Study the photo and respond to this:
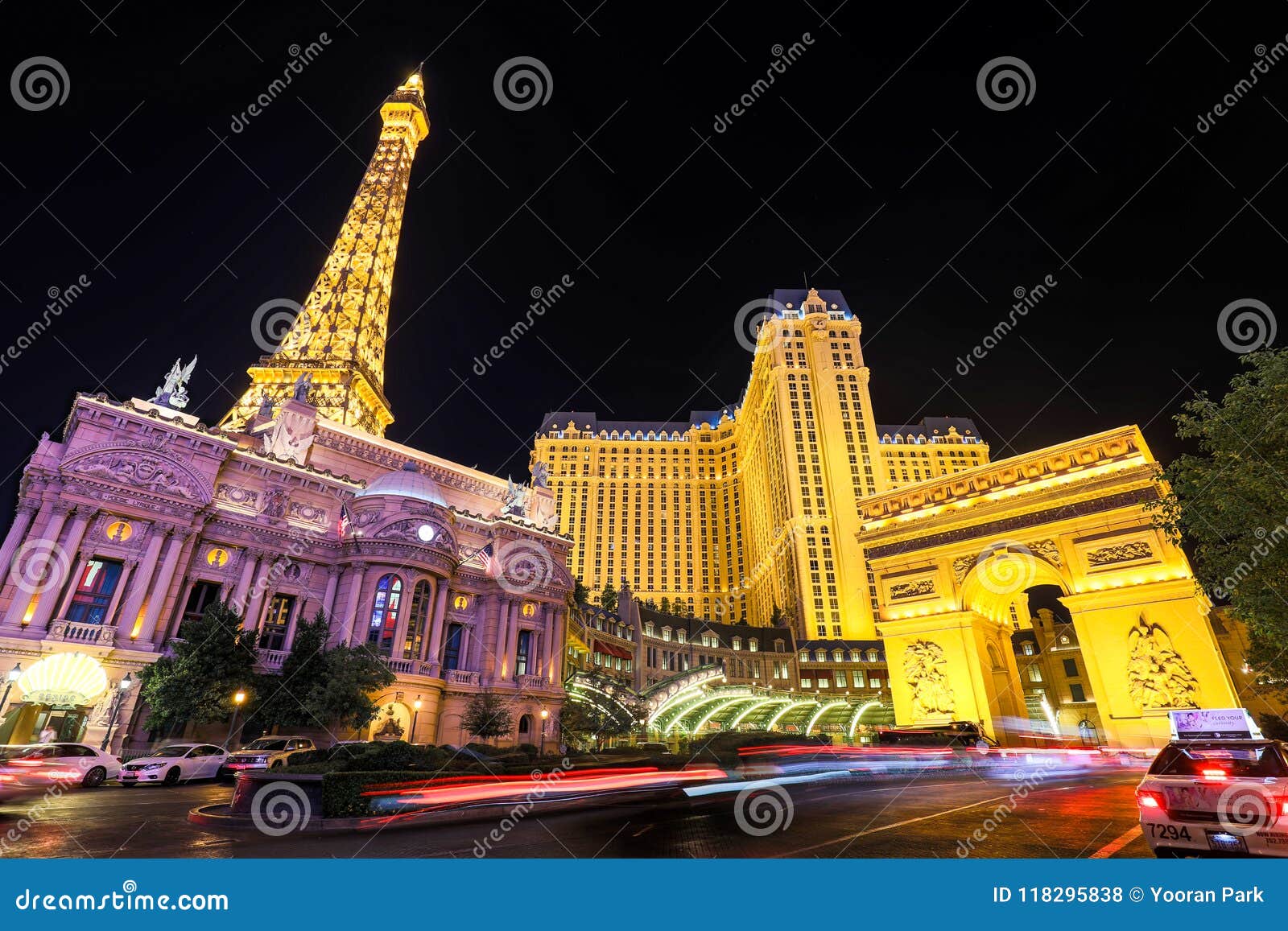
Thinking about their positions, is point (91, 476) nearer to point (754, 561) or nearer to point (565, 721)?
point (565, 721)

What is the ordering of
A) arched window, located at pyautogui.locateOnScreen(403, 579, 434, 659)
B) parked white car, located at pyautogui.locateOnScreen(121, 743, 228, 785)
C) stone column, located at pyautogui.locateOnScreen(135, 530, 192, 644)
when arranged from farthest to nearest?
1. arched window, located at pyautogui.locateOnScreen(403, 579, 434, 659)
2. stone column, located at pyautogui.locateOnScreen(135, 530, 192, 644)
3. parked white car, located at pyautogui.locateOnScreen(121, 743, 228, 785)

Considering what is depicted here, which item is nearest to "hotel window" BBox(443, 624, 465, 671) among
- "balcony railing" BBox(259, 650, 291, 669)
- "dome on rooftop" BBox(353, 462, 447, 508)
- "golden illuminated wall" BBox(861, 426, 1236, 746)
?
"dome on rooftop" BBox(353, 462, 447, 508)

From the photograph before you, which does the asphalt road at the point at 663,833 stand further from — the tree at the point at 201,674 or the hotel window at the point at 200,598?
the hotel window at the point at 200,598

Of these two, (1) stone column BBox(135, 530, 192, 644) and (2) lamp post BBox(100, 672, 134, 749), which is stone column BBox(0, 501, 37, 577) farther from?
(2) lamp post BBox(100, 672, 134, 749)

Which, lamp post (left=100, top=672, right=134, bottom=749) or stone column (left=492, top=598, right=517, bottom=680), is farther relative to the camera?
stone column (left=492, top=598, right=517, bottom=680)

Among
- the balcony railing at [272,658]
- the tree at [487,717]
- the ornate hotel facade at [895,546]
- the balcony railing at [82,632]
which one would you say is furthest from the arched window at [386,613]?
the ornate hotel facade at [895,546]
